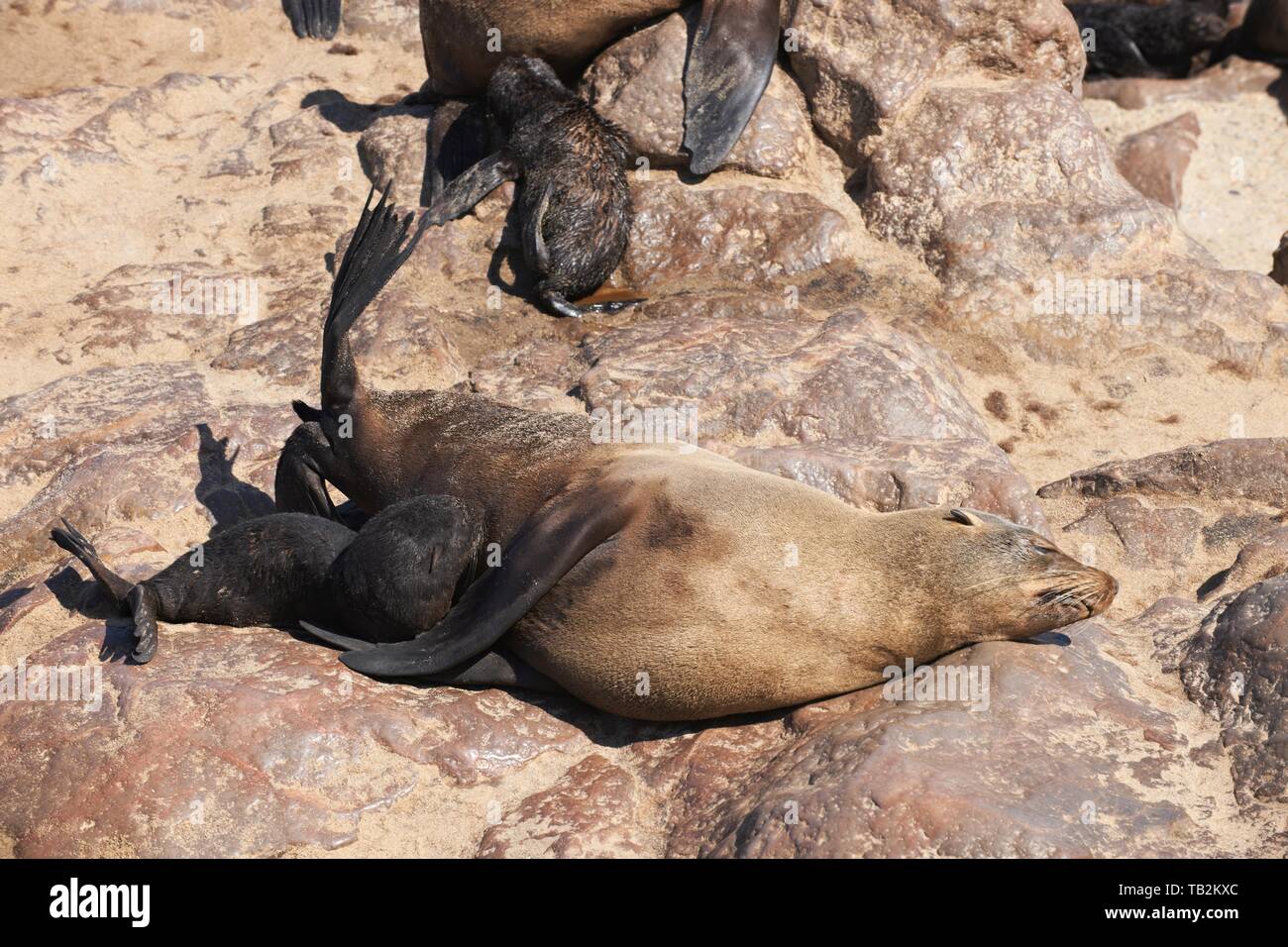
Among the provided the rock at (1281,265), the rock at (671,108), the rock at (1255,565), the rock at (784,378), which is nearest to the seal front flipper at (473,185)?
the rock at (671,108)

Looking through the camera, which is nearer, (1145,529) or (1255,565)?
(1255,565)

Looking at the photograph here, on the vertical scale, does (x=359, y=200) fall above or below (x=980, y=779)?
above

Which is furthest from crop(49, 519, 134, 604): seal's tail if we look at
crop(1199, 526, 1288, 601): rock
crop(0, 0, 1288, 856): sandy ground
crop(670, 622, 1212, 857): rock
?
crop(1199, 526, 1288, 601): rock

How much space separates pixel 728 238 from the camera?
7770 mm

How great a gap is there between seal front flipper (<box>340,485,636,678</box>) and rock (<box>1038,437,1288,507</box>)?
2.66 meters

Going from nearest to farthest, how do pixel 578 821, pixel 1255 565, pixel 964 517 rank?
pixel 578 821 < pixel 964 517 < pixel 1255 565

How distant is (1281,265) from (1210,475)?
11.9 feet

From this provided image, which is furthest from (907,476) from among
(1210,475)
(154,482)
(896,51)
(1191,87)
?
(1191,87)

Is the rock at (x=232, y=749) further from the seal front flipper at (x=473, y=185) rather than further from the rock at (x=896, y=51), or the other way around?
the rock at (x=896, y=51)

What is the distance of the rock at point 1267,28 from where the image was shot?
1277 centimetres

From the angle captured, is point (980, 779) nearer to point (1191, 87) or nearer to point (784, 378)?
point (784, 378)

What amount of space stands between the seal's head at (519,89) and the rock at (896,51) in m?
1.52
